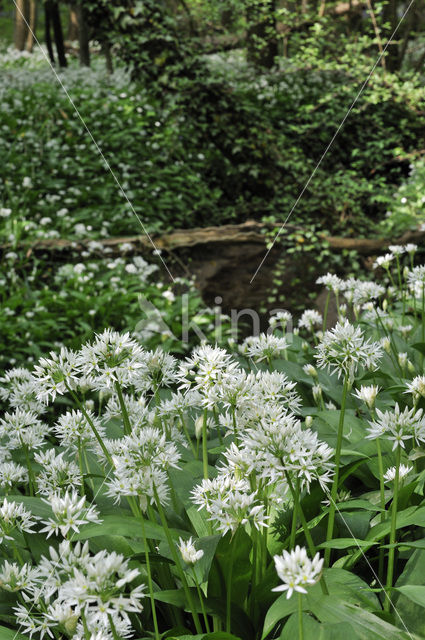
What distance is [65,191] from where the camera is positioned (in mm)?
7254

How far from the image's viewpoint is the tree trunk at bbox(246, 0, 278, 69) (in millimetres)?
9648

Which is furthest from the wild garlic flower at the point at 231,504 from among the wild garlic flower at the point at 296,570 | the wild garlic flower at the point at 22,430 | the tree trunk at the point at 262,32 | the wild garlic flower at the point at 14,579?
the tree trunk at the point at 262,32

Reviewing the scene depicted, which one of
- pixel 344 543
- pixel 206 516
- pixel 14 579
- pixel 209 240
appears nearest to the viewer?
pixel 14 579

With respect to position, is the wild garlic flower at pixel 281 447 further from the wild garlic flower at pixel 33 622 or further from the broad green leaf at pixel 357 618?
the wild garlic flower at pixel 33 622

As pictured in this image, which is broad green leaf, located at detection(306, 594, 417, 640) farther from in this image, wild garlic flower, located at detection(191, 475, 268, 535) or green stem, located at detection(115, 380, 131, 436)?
green stem, located at detection(115, 380, 131, 436)

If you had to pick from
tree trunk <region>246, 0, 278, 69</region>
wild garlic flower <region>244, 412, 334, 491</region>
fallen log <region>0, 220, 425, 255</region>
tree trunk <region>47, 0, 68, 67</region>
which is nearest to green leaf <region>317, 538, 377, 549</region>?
wild garlic flower <region>244, 412, 334, 491</region>

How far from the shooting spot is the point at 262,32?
10.9 m

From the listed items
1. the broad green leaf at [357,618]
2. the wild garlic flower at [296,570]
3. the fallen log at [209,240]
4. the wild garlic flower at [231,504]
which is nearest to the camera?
the wild garlic flower at [296,570]

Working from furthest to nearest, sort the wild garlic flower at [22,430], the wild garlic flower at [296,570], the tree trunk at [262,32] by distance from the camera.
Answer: the tree trunk at [262,32] < the wild garlic flower at [22,430] < the wild garlic flower at [296,570]

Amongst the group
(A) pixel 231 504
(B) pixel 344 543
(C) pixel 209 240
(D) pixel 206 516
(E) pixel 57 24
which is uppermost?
(E) pixel 57 24

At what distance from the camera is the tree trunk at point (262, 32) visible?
965 centimetres

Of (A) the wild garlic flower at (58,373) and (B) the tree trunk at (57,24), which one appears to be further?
(B) the tree trunk at (57,24)

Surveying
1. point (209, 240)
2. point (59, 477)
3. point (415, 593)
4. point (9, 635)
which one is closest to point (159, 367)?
point (59, 477)

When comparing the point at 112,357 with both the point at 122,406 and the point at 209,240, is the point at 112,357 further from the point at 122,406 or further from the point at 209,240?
the point at 209,240
